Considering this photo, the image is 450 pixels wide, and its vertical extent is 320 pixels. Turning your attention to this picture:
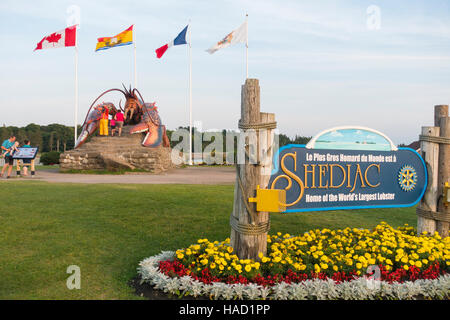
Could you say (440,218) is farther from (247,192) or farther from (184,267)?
(184,267)

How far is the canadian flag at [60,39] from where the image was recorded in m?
21.8

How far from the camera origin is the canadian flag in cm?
2179

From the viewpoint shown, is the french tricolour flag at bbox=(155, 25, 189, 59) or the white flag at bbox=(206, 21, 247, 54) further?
the french tricolour flag at bbox=(155, 25, 189, 59)

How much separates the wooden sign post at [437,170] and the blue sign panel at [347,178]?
15 centimetres

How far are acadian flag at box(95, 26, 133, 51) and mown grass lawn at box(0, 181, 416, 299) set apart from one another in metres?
14.1

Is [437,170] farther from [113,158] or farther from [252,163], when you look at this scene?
[113,158]

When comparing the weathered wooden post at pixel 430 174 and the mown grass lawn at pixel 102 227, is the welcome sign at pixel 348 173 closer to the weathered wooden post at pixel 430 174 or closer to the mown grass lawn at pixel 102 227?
the weathered wooden post at pixel 430 174

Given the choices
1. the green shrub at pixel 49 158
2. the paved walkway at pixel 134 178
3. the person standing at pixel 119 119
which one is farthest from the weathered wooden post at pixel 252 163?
the green shrub at pixel 49 158

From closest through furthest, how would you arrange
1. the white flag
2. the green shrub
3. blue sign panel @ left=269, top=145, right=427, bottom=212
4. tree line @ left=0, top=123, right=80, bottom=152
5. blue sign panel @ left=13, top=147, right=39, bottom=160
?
blue sign panel @ left=269, top=145, right=427, bottom=212
blue sign panel @ left=13, top=147, right=39, bottom=160
the white flag
the green shrub
tree line @ left=0, top=123, right=80, bottom=152

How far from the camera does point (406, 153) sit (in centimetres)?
568

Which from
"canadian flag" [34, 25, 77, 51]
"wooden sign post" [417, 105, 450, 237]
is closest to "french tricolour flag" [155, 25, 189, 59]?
"canadian flag" [34, 25, 77, 51]

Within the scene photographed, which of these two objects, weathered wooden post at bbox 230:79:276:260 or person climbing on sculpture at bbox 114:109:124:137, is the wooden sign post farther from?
person climbing on sculpture at bbox 114:109:124:137
